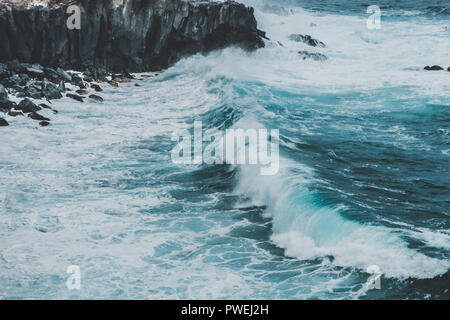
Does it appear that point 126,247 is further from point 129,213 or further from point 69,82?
point 69,82

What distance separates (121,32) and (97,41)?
1.40 meters

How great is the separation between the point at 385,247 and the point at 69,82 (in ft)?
67.2

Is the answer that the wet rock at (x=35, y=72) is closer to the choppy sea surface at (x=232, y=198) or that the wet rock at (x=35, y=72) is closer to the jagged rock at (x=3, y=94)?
the choppy sea surface at (x=232, y=198)

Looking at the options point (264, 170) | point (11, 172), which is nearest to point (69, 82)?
point (11, 172)

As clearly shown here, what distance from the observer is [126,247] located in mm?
12664

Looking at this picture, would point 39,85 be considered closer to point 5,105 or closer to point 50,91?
point 50,91

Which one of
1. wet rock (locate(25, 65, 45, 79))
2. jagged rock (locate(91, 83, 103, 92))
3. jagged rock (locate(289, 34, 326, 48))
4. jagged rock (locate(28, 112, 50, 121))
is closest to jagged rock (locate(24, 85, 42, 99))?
wet rock (locate(25, 65, 45, 79))

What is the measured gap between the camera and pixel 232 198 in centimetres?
1576

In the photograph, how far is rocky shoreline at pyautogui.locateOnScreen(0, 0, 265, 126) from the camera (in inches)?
1024

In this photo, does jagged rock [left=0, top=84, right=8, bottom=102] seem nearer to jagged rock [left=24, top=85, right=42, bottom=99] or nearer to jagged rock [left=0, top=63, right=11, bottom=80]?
jagged rock [left=24, top=85, right=42, bottom=99]

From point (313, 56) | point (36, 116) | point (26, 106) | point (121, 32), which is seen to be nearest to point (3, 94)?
point (26, 106)
